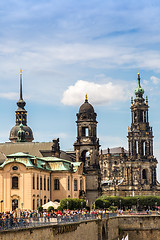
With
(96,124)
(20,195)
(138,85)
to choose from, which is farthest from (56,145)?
(138,85)

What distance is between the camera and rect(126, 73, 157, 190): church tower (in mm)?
153750

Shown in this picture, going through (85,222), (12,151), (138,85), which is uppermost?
(138,85)

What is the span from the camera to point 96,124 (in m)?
116

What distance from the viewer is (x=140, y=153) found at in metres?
156

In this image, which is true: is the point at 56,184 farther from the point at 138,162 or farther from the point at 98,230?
the point at 138,162

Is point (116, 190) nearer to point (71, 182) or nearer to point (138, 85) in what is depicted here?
point (138, 85)

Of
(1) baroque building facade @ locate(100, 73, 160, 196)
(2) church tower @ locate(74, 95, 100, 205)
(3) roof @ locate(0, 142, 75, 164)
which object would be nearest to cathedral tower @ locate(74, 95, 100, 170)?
(2) church tower @ locate(74, 95, 100, 205)

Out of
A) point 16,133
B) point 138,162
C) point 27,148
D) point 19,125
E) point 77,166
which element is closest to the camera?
point 77,166

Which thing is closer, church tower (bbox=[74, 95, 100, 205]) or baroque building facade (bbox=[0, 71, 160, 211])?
baroque building facade (bbox=[0, 71, 160, 211])

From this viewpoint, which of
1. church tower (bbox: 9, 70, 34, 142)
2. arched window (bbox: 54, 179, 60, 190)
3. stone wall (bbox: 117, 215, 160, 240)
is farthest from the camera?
church tower (bbox: 9, 70, 34, 142)

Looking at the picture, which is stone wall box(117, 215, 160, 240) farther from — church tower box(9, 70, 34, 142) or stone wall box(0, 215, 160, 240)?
church tower box(9, 70, 34, 142)

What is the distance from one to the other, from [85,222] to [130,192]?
93943mm

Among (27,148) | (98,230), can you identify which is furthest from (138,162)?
(98,230)

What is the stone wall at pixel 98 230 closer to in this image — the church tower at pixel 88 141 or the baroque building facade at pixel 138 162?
the church tower at pixel 88 141
